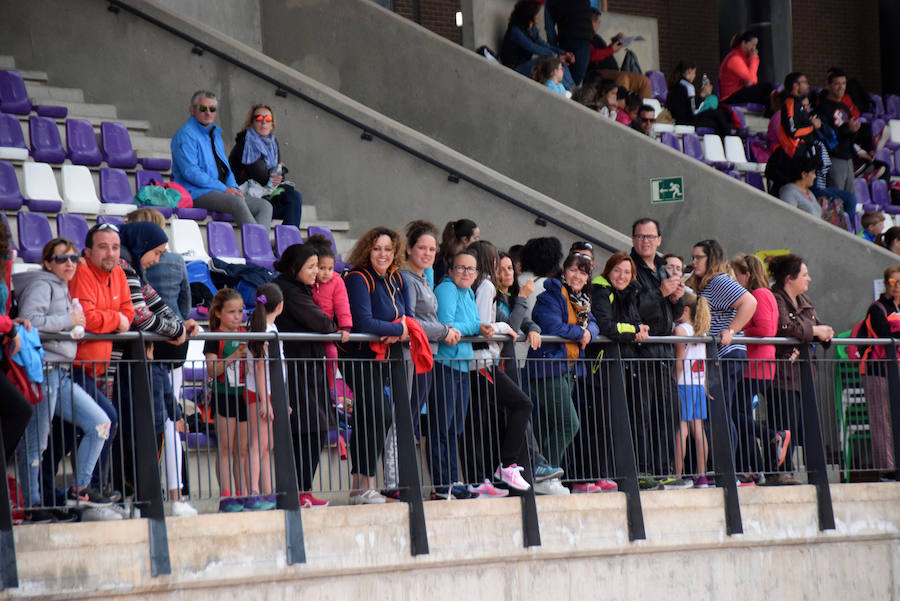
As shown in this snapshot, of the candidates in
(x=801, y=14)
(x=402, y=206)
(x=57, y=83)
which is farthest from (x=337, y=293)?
(x=801, y=14)

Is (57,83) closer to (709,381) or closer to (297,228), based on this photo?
(297,228)

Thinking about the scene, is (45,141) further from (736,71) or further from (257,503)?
(736,71)

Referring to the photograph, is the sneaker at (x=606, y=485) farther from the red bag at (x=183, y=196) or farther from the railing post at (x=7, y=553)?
A: the red bag at (x=183, y=196)

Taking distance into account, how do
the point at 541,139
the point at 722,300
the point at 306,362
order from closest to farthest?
the point at 306,362, the point at 722,300, the point at 541,139

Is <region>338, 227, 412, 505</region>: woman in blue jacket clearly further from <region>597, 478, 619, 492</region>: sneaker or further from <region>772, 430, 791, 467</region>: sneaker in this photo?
<region>772, 430, 791, 467</region>: sneaker

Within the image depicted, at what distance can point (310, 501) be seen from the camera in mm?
7449

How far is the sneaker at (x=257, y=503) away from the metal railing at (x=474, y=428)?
51 millimetres

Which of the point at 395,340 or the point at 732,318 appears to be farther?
the point at 732,318

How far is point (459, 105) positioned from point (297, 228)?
3733 mm

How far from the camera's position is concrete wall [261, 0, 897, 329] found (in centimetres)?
A: 1328

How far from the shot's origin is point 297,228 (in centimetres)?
1165

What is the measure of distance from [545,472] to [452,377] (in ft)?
2.94

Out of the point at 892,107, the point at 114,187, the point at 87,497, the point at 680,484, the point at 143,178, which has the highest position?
the point at 892,107

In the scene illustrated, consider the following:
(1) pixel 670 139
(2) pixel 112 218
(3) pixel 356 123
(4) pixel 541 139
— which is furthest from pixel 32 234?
(1) pixel 670 139
